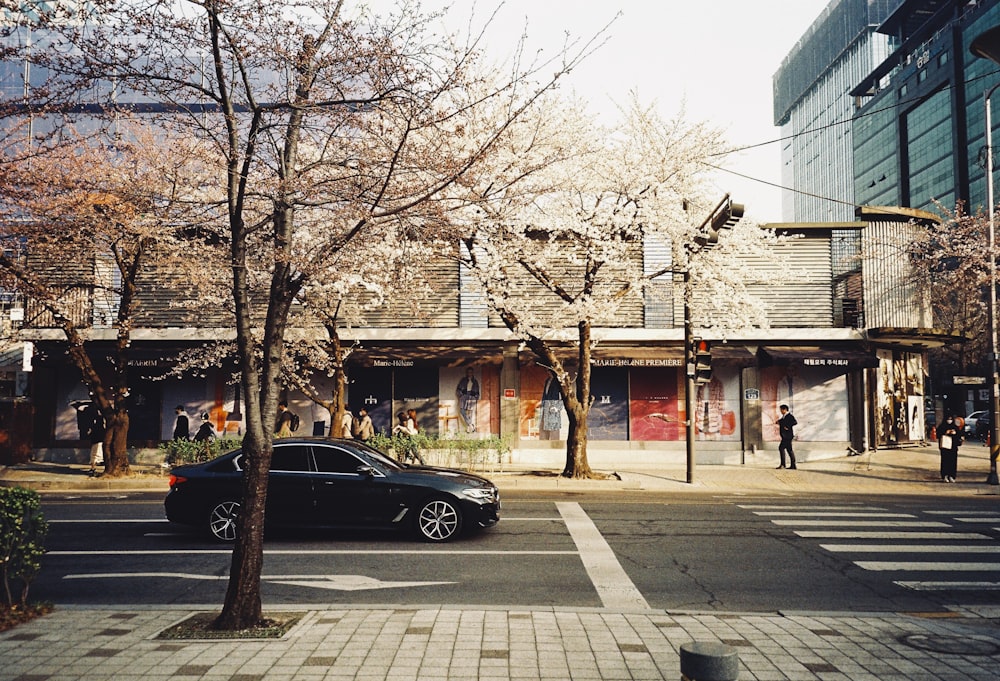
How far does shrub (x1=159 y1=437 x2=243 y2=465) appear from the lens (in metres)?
20.9

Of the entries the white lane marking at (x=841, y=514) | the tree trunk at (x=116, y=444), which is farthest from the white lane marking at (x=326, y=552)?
the tree trunk at (x=116, y=444)

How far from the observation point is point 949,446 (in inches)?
797

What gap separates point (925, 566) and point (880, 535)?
7.30ft

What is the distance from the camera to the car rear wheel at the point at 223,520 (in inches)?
462

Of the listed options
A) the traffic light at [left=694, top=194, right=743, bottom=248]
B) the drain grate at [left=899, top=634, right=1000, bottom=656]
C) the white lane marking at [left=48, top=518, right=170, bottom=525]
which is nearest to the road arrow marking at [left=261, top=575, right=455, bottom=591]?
the drain grate at [left=899, top=634, right=1000, bottom=656]

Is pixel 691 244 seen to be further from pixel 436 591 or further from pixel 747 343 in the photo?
pixel 436 591

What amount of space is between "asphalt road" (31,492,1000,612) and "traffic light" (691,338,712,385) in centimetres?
533

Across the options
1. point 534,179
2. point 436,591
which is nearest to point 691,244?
point 534,179

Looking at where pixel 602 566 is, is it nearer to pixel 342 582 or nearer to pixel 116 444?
pixel 342 582

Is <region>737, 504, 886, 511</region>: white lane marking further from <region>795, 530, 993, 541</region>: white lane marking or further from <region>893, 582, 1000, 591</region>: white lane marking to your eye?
<region>893, 582, 1000, 591</region>: white lane marking

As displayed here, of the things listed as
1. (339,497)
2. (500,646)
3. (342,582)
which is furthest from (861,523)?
(500,646)

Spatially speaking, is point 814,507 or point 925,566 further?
point 814,507

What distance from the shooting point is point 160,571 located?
9836 mm

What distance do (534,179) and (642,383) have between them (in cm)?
1018
